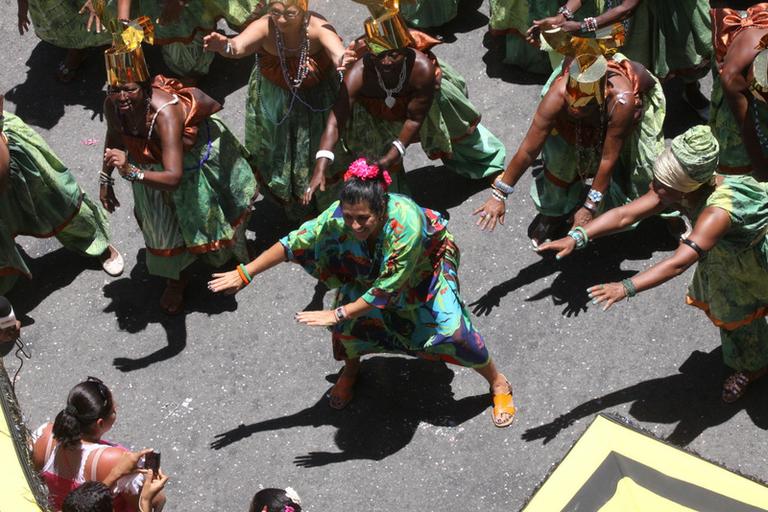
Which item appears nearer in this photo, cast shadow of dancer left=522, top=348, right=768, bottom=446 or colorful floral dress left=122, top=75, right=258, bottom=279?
cast shadow of dancer left=522, top=348, right=768, bottom=446

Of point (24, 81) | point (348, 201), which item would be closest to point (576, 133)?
point (348, 201)

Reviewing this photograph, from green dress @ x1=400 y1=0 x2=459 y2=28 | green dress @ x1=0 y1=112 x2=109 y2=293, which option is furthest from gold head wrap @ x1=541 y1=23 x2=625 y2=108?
green dress @ x1=0 y1=112 x2=109 y2=293

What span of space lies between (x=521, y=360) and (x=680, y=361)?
0.77 metres

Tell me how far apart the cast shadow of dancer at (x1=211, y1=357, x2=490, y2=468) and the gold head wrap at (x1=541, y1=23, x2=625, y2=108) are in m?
1.52

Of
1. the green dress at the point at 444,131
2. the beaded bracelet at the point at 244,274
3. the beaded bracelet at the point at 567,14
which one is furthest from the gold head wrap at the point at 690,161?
the beaded bracelet at the point at 244,274

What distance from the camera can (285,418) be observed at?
595 centimetres

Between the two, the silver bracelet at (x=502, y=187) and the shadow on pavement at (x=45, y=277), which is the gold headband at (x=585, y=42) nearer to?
the silver bracelet at (x=502, y=187)

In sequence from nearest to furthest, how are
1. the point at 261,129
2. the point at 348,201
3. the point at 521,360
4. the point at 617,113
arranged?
the point at 348,201, the point at 617,113, the point at 521,360, the point at 261,129

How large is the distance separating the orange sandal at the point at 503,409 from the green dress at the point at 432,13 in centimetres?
292

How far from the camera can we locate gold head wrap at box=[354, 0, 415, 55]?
5570mm

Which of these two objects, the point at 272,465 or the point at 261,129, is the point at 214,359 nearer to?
the point at 272,465

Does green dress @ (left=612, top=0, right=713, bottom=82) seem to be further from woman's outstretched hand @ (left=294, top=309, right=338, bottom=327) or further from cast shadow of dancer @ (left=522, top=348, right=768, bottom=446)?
woman's outstretched hand @ (left=294, top=309, right=338, bottom=327)

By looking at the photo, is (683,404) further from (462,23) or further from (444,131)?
(462,23)

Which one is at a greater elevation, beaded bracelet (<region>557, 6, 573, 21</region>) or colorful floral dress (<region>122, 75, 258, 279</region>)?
beaded bracelet (<region>557, 6, 573, 21</region>)
